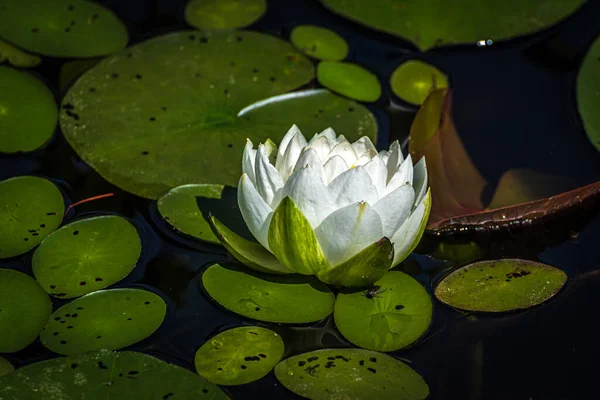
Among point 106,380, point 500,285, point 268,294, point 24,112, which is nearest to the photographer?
point 106,380

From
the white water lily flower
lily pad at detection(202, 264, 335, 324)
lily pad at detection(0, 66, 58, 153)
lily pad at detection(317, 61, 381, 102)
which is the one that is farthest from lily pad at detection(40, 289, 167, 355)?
lily pad at detection(317, 61, 381, 102)

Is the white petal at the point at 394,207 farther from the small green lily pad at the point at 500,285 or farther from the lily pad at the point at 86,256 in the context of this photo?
the lily pad at the point at 86,256

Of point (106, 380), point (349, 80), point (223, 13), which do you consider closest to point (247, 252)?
point (106, 380)

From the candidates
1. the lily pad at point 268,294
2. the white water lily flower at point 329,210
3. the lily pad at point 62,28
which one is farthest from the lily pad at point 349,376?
the lily pad at point 62,28

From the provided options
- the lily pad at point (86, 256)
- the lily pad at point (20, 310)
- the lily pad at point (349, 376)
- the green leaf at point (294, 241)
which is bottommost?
the lily pad at point (20, 310)

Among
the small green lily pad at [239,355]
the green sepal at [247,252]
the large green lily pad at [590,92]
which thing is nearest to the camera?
the small green lily pad at [239,355]

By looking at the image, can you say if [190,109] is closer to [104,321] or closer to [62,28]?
[62,28]

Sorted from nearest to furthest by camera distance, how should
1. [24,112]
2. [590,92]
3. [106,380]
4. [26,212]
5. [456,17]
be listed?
[106,380], [26,212], [24,112], [590,92], [456,17]
